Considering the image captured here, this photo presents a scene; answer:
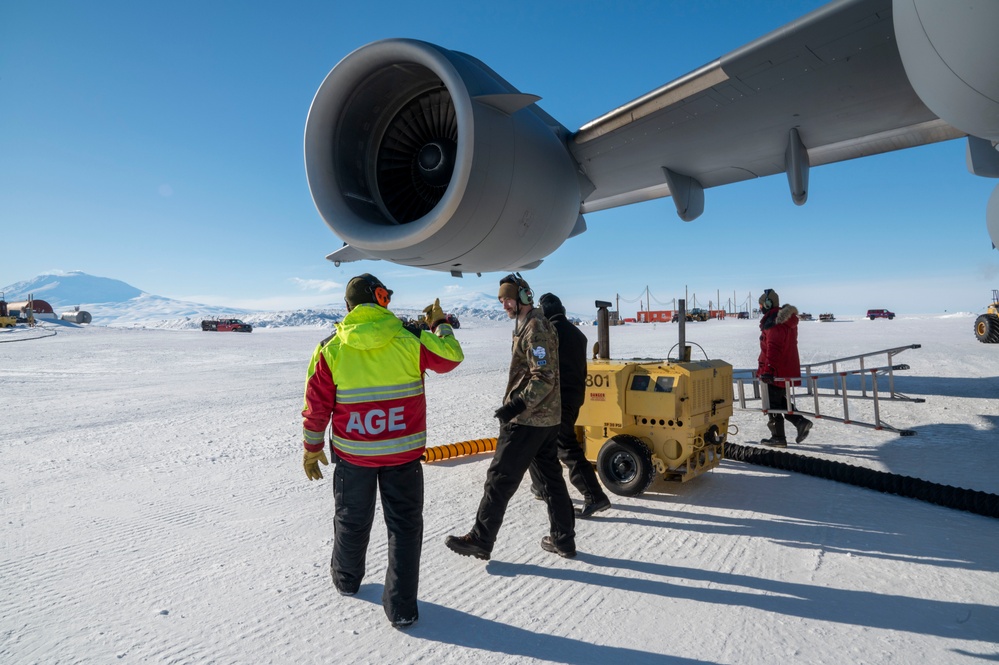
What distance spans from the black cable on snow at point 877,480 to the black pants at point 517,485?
2.56m

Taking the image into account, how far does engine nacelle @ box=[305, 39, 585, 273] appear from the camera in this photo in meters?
3.62

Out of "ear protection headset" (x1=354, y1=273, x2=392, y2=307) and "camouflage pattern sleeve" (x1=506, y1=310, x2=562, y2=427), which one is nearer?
"ear protection headset" (x1=354, y1=273, x2=392, y2=307)

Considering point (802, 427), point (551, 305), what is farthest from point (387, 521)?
point (802, 427)

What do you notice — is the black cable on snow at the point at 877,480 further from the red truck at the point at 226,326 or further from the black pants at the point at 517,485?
the red truck at the point at 226,326

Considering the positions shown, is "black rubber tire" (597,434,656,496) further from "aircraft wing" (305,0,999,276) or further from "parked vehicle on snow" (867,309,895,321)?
"parked vehicle on snow" (867,309,895,321)

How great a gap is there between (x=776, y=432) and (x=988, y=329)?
16552 millimetres

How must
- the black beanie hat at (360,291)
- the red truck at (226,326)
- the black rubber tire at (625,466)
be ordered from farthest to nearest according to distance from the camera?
the red truck at (226,326)
the black rubber tire at (625,466)
the black beanie hat at (360,291)

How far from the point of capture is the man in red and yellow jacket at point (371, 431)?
250cm

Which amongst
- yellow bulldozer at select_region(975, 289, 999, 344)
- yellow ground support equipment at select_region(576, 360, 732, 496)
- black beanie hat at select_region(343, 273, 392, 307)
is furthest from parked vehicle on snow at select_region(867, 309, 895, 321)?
black beanie hat at select_region(343, 273, 392, 307)

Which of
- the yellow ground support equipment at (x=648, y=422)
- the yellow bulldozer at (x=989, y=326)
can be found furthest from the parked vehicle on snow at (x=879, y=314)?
the yellow ground support equipment at (x=648, y=422)

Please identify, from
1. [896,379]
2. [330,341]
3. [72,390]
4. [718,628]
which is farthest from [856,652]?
[72,390]

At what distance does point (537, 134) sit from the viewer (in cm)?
412

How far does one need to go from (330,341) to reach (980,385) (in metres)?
10.4

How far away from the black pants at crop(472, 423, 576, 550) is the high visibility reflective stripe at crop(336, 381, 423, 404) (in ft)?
2.52
